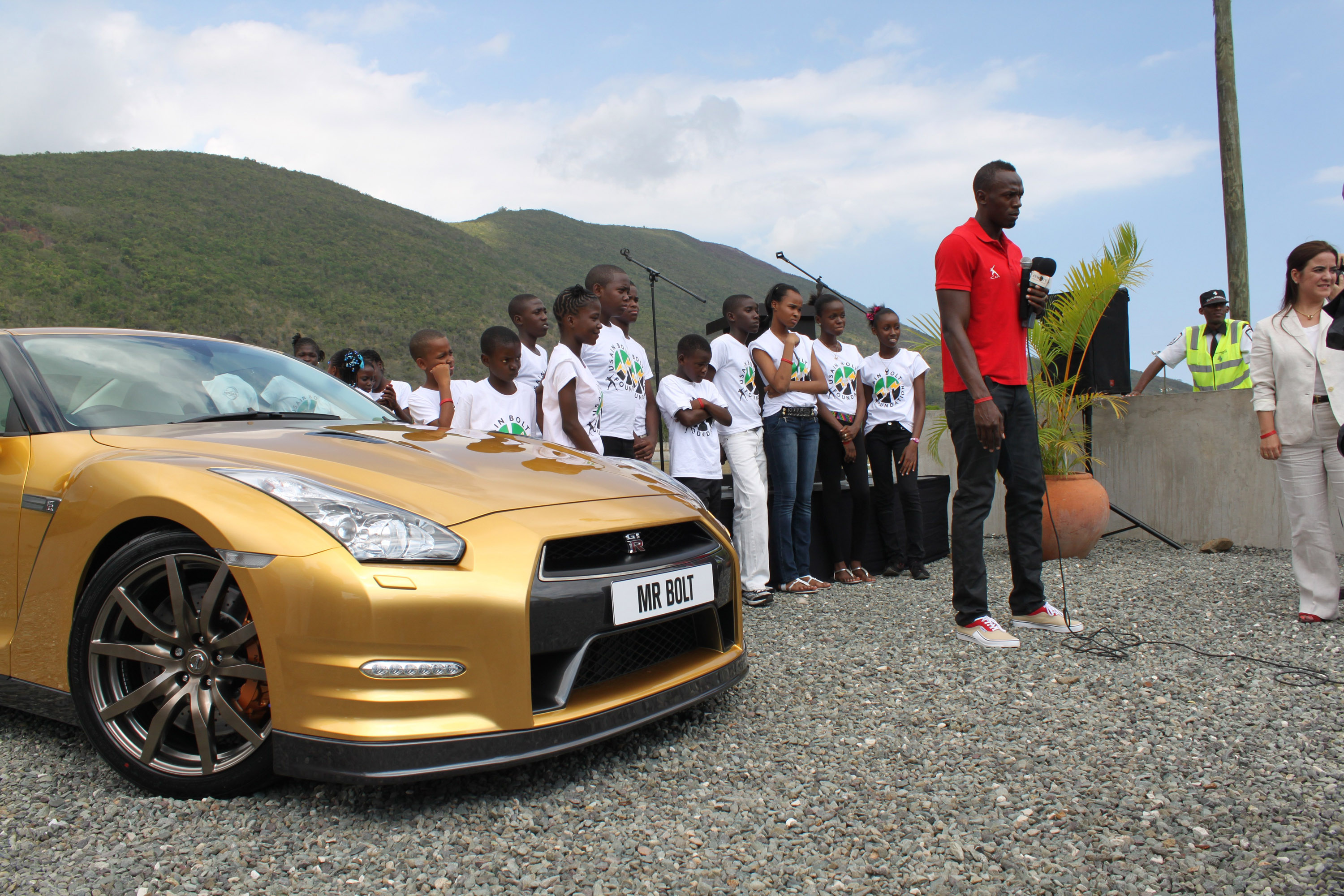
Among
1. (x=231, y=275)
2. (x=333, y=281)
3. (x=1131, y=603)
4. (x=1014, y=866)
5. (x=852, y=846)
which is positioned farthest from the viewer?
(x=333, y=281)

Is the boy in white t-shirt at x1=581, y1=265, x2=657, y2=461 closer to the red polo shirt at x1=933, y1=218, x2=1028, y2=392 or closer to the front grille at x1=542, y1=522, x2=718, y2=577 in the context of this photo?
the red polo shirt at x1=933, y1=218, x2=1028, y2=392

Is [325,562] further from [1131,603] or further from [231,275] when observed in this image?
[231,275]

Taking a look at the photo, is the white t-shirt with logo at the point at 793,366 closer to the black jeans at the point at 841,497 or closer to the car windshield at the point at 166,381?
the black jeans at the point at 841,497

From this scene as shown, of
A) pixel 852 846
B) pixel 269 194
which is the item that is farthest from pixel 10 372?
pixel 269 194

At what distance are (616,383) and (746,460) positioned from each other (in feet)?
3.00

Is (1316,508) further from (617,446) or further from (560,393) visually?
(560,393)

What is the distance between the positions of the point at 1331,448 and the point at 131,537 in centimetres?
507

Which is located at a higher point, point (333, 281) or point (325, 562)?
point (333, 281)

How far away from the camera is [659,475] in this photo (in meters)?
3.09

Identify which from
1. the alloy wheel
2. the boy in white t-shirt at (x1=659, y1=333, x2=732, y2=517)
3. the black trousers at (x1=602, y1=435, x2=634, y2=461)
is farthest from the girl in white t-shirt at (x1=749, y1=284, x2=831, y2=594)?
the alloy wheel

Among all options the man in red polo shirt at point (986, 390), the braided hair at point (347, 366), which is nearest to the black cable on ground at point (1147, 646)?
the man in red polo shirt at point (986, 390)

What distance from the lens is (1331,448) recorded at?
4199 millimetres

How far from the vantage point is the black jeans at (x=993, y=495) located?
3756 mm

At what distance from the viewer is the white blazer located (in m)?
4.11
